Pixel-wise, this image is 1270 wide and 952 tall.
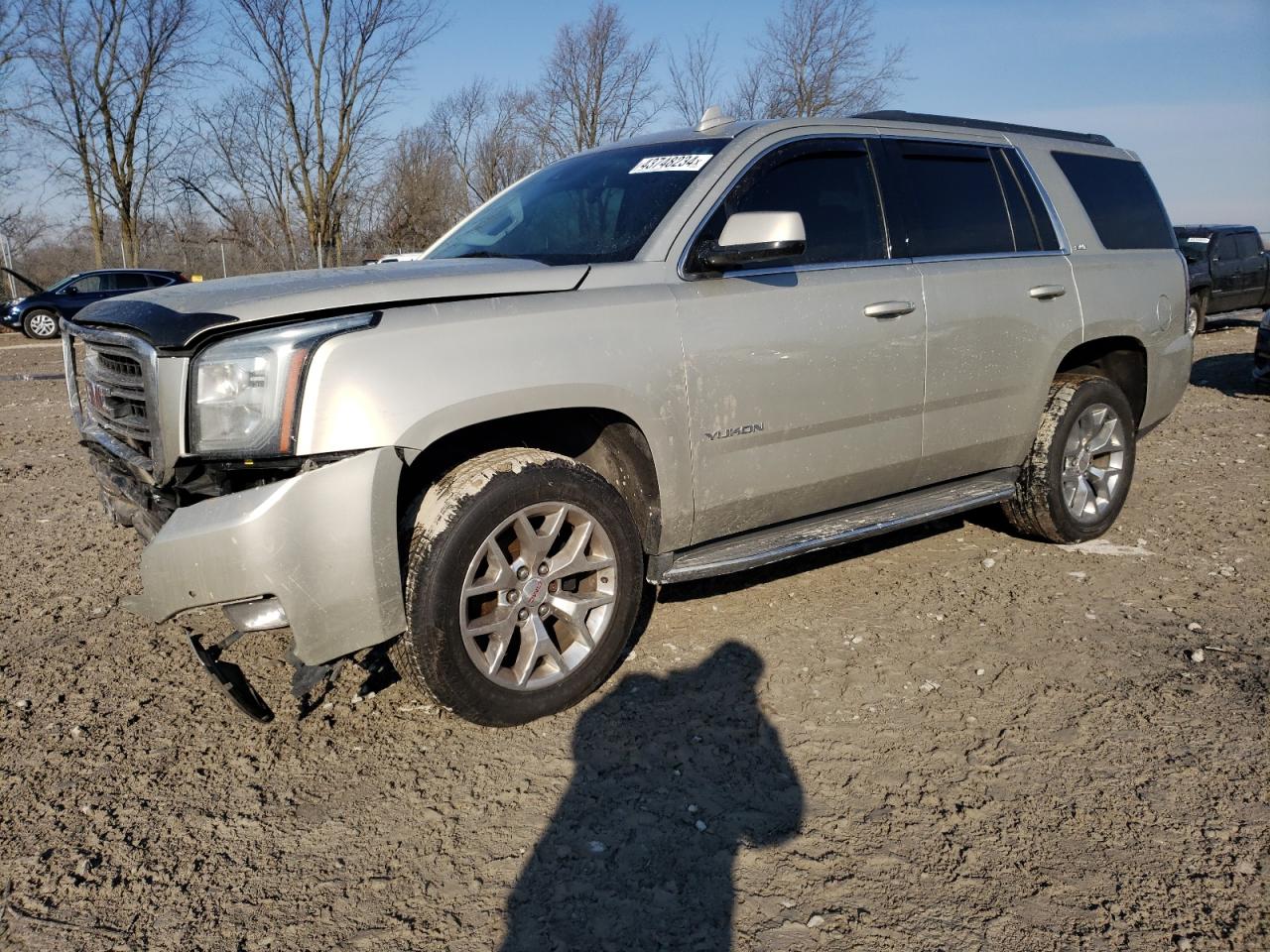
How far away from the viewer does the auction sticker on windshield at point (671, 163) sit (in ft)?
11.9

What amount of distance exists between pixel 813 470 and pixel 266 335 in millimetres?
2058

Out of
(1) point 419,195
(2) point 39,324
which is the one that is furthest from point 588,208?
(1) point 419,195

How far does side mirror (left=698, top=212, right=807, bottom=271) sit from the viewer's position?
3191 millimetres

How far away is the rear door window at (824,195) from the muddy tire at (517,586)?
1.20 m

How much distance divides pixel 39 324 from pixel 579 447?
852 inches

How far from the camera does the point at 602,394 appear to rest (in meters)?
3.09

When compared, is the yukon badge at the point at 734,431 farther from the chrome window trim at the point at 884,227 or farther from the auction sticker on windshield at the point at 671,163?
the auction sticker on windshield at the point at 671,163

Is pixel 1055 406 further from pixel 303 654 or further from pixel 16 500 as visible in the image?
pixel 16 500

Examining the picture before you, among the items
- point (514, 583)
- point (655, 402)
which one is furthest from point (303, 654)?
point (655, 402)

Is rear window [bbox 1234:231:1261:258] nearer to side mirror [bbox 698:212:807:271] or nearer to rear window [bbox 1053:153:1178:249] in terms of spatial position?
rear window [bbox 1053:153:1178:249]

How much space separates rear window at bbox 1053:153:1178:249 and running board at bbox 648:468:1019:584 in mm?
1452

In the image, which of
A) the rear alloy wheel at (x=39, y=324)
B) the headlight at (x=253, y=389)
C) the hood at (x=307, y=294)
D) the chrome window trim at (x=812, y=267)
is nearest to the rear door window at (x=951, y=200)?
the chrome window trim at (x=812, y=267)

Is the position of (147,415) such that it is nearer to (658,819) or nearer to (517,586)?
(517,586)

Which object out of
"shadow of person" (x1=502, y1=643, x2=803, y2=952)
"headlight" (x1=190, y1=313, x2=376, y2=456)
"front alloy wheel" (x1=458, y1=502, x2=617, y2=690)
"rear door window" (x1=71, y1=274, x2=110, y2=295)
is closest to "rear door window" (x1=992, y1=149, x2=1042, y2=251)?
"shadow of person" (x1=502, y1=643, x2=803, y2=952)
